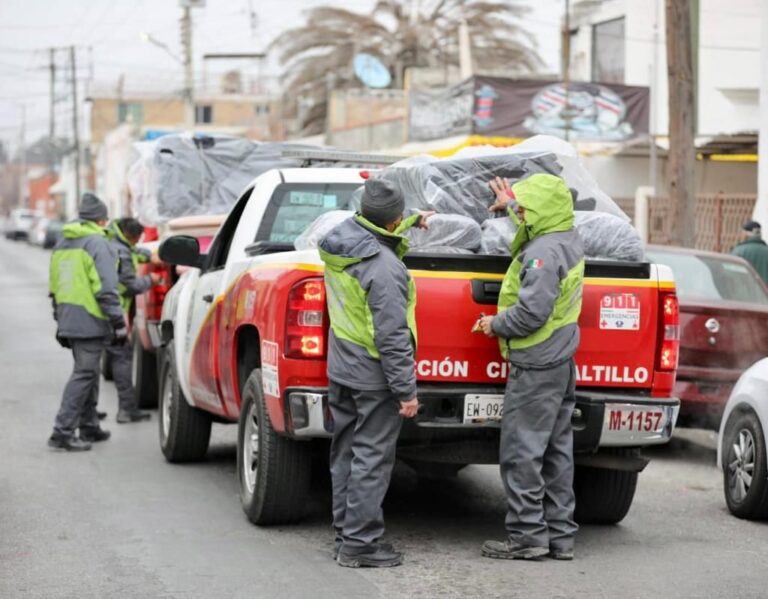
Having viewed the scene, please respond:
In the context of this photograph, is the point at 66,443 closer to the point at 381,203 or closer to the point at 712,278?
the point at 381,203

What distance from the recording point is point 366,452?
694cm

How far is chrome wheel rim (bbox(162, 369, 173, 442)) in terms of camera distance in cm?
1026

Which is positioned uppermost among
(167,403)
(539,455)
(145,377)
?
(539,455)

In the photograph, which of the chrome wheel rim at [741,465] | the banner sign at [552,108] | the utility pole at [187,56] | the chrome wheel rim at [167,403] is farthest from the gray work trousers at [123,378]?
the utility pole at [187,56]

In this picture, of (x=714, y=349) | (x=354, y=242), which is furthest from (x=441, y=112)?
(x=354, y=242)

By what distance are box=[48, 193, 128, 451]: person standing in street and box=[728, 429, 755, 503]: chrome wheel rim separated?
4.76 metres

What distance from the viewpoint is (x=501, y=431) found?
7.16 metres

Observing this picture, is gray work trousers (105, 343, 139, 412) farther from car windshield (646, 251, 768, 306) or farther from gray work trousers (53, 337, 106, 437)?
car windshield (646, 251, 768, 306)

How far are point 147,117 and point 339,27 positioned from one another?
44.8m

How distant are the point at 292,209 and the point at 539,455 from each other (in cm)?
277

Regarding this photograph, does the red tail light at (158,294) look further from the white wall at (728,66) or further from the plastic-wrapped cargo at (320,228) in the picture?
the white wall at (728,66)

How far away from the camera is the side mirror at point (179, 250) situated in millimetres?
9305

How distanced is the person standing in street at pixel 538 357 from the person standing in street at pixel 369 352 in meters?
0.52

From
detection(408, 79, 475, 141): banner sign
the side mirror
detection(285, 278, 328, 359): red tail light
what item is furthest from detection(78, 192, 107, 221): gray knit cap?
detection(408, 79, 475, 141): banner sign
